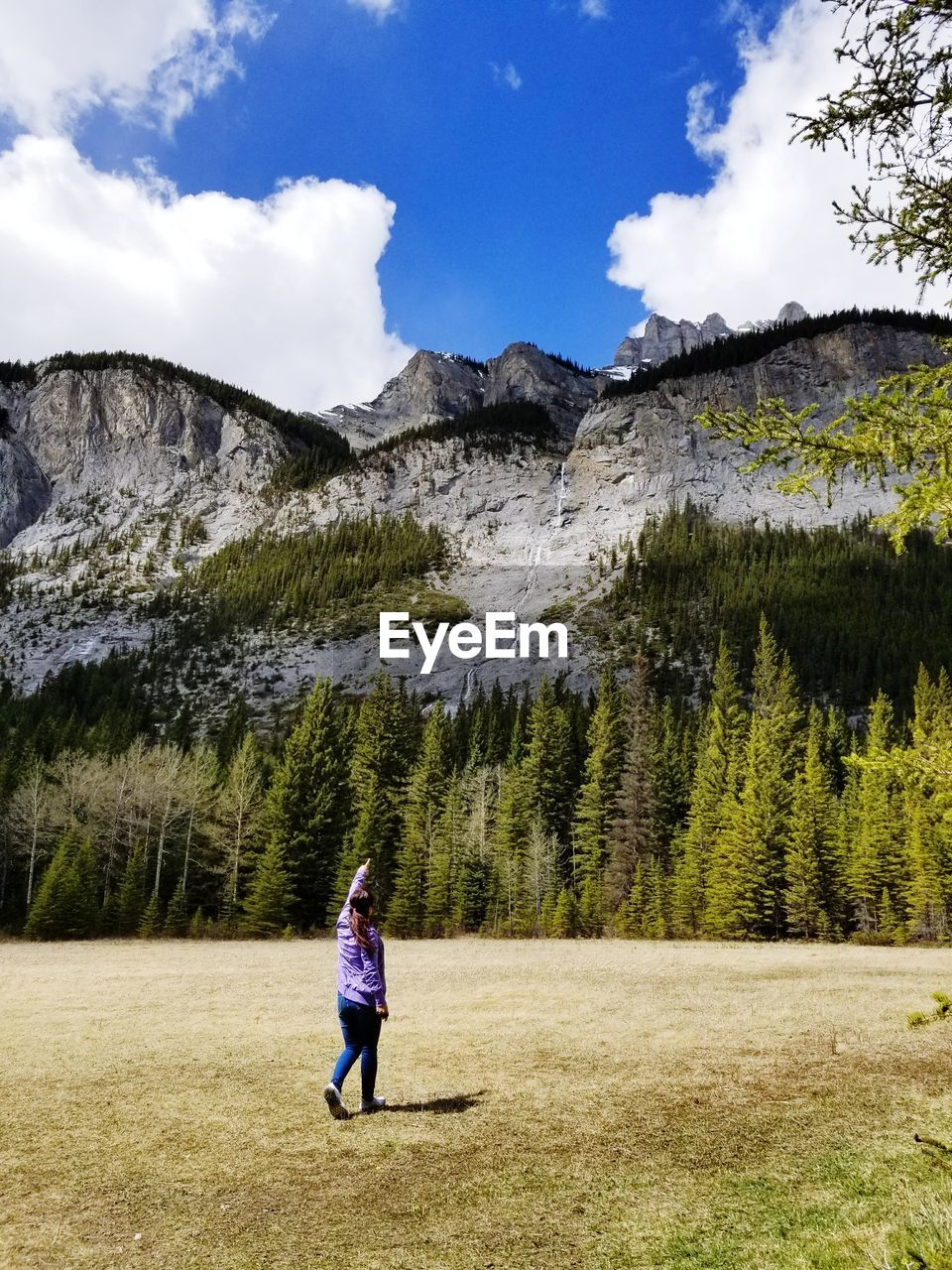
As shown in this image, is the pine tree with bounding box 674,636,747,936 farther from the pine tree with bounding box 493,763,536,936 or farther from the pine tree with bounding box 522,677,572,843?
the pine tree with bounding box 493,763,536,936

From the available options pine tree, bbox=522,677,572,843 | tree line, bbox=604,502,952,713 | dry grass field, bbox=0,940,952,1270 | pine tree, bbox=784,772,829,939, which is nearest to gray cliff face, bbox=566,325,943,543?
tree line, bbox=604,502,952,713

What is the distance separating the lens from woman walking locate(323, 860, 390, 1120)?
8.98 metres

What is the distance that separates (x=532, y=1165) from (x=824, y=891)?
134 ft

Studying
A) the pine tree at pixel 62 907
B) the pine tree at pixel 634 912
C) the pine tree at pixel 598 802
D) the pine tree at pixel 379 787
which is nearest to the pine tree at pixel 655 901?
the pine tree at pixel 634 912

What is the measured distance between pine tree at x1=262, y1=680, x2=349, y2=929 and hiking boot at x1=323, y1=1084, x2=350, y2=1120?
37672 mm

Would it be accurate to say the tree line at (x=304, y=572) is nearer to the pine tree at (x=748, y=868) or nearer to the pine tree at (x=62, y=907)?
the pine tree at (x=62, y=907)

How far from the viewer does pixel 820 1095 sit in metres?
9.52

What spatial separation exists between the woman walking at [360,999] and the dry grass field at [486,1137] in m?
0.39

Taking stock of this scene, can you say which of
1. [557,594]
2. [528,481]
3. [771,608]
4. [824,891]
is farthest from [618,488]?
[824,891]

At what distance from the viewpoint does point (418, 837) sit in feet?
164

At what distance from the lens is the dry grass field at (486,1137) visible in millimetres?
5734

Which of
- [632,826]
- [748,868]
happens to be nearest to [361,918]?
[748,868]

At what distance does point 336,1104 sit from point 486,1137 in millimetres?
1872

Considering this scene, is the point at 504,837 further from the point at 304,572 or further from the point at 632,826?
the point at 304,572
